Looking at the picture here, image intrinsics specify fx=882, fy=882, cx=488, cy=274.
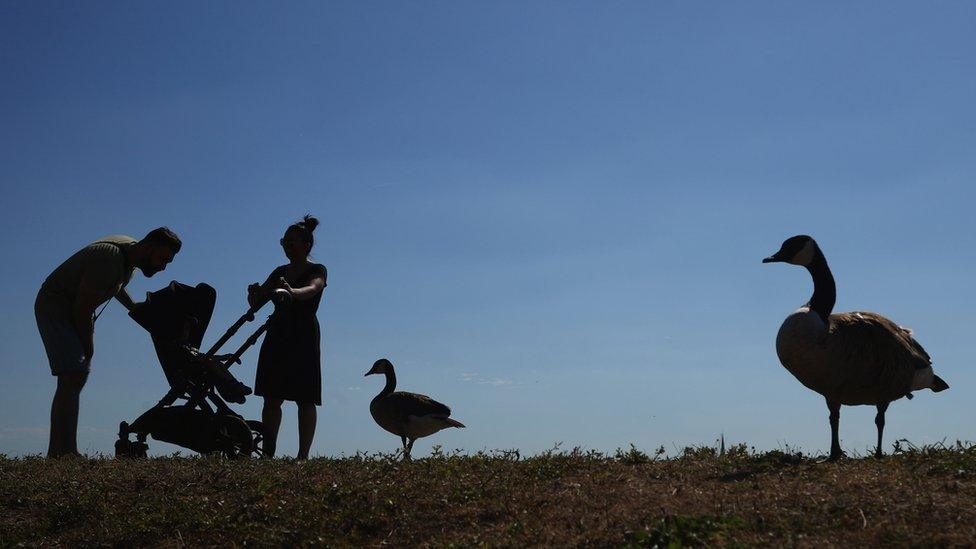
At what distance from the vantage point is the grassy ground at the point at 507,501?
20.6 ft

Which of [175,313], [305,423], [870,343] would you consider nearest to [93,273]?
[175,313]

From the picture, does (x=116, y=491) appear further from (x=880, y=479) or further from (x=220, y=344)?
(x=880, y=479)

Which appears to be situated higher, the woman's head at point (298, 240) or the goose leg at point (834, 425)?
the woman's head at point (298, 240)

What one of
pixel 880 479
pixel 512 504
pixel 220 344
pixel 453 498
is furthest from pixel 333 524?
pixel 880 479

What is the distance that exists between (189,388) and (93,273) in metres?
1.84

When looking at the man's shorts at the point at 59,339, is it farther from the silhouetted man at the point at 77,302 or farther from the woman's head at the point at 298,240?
the woman's head at the point at 298,240

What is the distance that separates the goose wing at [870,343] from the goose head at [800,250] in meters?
0.68

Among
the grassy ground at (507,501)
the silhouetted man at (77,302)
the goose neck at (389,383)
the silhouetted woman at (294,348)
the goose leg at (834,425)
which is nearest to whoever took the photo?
the grassy ground at (507,501)

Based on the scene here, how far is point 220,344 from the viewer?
10.5m

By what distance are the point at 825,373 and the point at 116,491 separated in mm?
7148

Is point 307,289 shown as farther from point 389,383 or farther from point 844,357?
point 844,357

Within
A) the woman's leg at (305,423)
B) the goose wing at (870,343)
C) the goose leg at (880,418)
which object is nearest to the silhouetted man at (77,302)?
the woman's leg at (305,423)

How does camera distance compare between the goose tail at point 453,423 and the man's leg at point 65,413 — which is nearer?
the man's leg at point 65,413

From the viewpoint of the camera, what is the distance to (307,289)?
33.8 ft
